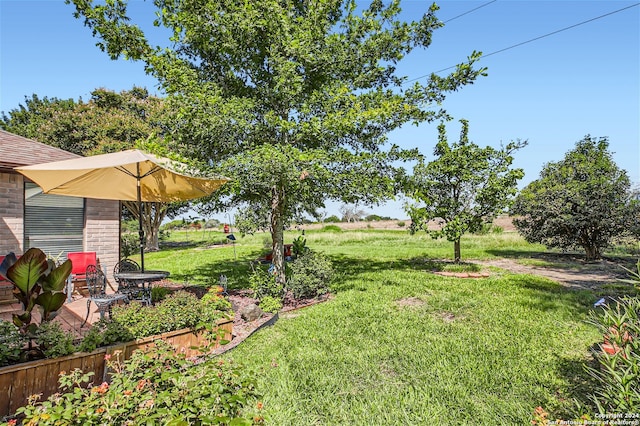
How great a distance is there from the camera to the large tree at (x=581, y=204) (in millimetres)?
15336

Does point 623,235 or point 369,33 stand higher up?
point 369,33

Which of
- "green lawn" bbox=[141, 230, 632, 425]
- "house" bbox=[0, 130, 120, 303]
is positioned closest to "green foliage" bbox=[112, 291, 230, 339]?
"green lawn" bbox=[141, 230, 632, 425]

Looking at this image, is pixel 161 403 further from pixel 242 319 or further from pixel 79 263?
pixel 79 263

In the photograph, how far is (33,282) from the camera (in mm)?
4051

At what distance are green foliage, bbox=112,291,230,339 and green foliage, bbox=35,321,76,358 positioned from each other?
0.80m

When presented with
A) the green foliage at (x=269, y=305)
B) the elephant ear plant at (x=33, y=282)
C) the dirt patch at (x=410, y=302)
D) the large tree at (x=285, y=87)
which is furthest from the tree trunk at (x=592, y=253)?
the elephant ear plant at (x=33, y=282)

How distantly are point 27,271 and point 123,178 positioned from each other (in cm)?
361

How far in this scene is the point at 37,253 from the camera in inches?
161

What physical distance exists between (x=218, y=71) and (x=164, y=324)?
7446 mm

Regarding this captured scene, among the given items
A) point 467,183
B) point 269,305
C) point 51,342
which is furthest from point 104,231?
point 467,183

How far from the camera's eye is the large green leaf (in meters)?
3.93

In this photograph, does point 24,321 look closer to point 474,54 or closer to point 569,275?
point 474,54

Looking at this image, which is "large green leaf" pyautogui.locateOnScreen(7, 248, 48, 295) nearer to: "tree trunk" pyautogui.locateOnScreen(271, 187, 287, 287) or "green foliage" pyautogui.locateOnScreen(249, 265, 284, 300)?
"green foliage" pyautogui.locateOnScreen(249, 265, 284, 300)

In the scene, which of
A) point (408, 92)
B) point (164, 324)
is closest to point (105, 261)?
point (164, 324)
